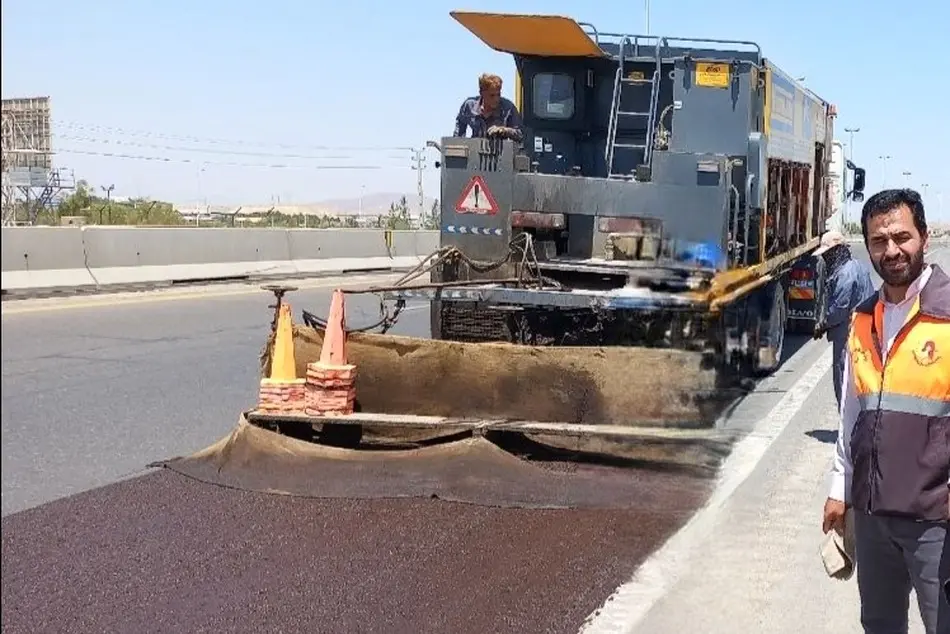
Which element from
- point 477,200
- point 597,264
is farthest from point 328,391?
point 597,264

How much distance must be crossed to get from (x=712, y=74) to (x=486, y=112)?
2.23 meters

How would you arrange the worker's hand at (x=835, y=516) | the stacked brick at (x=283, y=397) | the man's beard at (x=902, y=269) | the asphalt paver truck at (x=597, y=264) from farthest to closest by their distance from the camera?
1. the asphalt paver truck at (x=597, y=264)
2. the stacked brick at (x=283, y=397)
3. the worker's hand at (x=835, y=516)
4. the man's beard at (x=902, y=269)

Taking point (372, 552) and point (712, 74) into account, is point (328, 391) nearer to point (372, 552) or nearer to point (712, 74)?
point (372, 552)

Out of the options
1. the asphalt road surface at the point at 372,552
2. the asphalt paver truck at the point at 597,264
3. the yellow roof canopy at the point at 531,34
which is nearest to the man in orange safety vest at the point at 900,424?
the asphalt road surface at the point at 372,552

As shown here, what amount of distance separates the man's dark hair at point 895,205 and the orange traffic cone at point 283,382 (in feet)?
14.4

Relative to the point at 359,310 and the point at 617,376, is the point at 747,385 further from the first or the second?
the point at 359,310

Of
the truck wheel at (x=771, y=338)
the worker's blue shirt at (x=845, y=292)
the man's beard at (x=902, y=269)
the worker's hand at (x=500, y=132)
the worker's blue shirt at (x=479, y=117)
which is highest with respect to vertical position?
the worker's blue shirt at (x=479, y=117)

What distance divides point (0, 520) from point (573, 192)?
7.98 meters

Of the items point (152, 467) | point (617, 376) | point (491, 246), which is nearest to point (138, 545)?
point (152, 467)

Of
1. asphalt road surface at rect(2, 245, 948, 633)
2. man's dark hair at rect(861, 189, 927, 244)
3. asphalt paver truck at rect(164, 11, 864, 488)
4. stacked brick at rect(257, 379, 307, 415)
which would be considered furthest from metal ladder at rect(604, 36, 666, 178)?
man's dark hair at rect(861, 189, 927, 244)

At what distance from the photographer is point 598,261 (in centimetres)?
948

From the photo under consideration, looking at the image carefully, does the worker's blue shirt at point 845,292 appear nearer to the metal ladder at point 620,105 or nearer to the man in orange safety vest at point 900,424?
the metal ladder at point 620,105

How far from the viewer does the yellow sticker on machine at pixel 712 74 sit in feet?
33.4

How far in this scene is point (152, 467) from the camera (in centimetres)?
721
